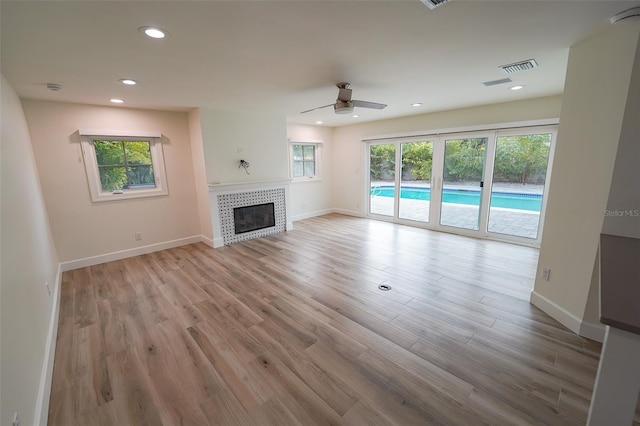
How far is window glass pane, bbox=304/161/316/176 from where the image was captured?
6.83 m

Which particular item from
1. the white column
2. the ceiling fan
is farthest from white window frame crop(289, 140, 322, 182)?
the white column

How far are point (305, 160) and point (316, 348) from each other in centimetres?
528

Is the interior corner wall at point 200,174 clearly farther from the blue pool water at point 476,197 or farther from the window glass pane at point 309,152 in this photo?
the blue pool water at point 476,197

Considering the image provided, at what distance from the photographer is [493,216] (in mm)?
5047

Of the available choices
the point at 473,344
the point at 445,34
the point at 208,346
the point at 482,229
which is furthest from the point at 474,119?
the point at 208,346

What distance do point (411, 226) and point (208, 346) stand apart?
16.1 ft

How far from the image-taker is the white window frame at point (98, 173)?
386 centimetres

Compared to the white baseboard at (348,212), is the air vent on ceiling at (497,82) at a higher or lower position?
higher

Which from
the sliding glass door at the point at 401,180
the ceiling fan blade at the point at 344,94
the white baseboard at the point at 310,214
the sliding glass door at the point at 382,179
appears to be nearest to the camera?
the ceiling fan blade at the point at 344,94

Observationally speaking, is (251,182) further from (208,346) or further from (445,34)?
(445,34)

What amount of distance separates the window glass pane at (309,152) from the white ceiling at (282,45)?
10.7 ft

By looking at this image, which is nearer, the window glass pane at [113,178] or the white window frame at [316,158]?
the window glass pane at [113,178]

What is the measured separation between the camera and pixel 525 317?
249 centimetres

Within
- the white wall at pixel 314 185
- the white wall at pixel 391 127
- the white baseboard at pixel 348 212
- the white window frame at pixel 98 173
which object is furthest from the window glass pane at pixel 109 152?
the white baseboard at pixel 348 212
